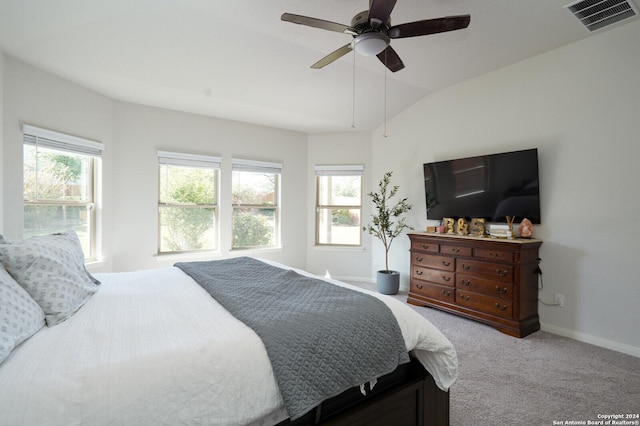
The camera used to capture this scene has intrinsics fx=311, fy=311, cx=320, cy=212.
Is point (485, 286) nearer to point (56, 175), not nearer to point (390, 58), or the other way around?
point (390, 58)

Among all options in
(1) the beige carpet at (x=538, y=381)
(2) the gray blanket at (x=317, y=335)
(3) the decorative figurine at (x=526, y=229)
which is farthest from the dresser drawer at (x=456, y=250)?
(2) the gray blanket at (x=317, y=335)

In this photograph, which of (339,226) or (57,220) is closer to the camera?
(57,220)

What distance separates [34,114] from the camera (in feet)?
9.51

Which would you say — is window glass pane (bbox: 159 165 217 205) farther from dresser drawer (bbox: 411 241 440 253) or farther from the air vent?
the air vent

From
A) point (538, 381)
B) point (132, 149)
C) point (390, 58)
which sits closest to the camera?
point (538, 381)

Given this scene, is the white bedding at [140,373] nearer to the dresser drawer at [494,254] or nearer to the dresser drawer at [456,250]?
the dresser drawer at [494,254]

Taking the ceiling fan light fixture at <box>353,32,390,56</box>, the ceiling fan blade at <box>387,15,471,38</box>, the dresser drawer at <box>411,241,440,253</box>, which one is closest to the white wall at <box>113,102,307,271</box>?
the dresser drawer at <box>411,241,440,253</box>

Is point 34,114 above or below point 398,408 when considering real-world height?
above

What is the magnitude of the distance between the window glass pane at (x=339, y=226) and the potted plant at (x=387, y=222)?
338 mm

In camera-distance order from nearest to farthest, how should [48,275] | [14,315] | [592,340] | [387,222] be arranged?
1. [14,315]
2. [48,275]
3. [592,340]
4. [387,222]

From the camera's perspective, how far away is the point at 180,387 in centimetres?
100

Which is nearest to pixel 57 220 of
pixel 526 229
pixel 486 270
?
pixel 486 270

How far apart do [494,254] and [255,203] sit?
328 cm

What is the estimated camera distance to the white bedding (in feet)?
2.89
